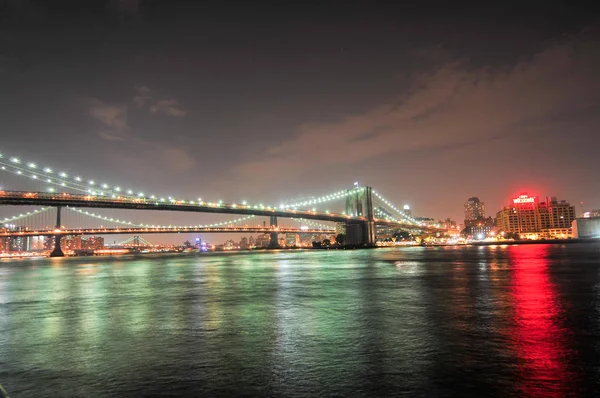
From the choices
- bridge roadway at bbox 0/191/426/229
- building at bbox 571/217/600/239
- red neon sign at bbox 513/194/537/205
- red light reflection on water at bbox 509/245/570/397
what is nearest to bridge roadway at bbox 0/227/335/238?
bridge roadway at bbox 0/191/426/229

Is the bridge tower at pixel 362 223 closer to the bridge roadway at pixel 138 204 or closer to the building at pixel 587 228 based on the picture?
the bridge roadway at pixel 138 204

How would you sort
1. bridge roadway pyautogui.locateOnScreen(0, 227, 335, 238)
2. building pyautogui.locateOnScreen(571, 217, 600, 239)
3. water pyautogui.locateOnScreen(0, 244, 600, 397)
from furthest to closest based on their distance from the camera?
1. building pyautogui.locateOnScreen(571, 217, 600, 239)
2. bridge roadway pyautogui.locateOnScreen(0, 227, 335, 238)
3. water pyautogui.locateOnScreen(0, 244, 600, 397)

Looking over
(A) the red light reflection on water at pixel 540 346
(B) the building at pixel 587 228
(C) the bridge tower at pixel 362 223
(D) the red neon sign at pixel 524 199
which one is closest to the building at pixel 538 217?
(D) the red neon sign at pixel 524 199

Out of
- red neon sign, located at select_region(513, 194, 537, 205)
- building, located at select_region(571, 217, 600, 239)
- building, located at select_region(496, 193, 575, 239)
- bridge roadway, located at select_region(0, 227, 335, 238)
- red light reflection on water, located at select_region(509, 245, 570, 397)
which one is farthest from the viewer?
red neon sign, located at select_region(513, 194, 537, 205)

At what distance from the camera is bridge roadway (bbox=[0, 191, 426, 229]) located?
65.8 meters

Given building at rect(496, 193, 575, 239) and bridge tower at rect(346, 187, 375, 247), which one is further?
building at rect(496, 193, 575, 239)

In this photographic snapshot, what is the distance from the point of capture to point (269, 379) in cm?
625

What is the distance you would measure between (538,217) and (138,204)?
155411 millimetres

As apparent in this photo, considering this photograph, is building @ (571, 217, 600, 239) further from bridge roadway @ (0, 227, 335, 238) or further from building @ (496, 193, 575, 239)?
bridge roadway @ (0, 227, 335, 238)

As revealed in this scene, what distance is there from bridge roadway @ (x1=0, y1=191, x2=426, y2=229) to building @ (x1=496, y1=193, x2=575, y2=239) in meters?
83.9

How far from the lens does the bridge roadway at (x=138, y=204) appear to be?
65.8 m

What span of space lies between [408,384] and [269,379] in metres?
1.91

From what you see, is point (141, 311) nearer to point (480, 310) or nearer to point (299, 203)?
point (480, 310)

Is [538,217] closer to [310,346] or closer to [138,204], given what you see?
[138,204]
